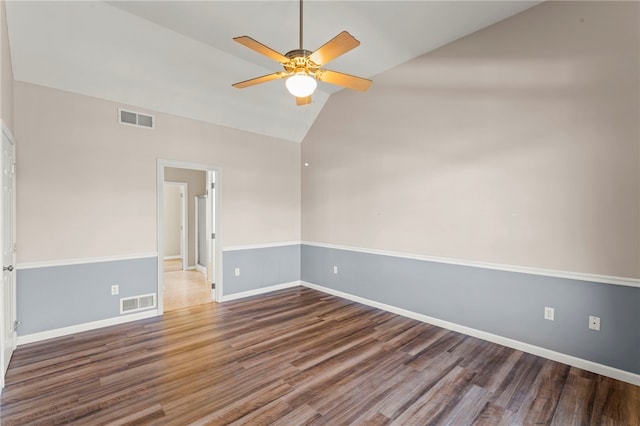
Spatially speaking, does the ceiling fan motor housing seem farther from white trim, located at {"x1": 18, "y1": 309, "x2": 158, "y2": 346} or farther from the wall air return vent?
white trim, located at {"x1": 18, "y1": 309, "x2": 158, "y2": 346}

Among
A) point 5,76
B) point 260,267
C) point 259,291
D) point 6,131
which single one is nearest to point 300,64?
point 6,131

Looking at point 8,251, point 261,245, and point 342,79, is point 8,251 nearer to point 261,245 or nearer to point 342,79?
point 261,245

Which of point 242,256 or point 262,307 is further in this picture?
point 242,256

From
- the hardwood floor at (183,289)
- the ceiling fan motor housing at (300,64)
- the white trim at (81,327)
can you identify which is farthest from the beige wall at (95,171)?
the ceiling fan motor housing at (300,64)

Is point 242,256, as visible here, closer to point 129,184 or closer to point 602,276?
point 129,184

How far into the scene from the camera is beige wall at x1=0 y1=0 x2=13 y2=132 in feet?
8.30

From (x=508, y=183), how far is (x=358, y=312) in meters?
2.52

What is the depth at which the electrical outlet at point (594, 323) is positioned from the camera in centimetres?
274

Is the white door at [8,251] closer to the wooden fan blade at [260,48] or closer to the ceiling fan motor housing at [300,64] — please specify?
the wooden fan blade at [260,48]

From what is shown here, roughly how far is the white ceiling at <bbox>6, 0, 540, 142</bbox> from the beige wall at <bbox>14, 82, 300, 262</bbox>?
0.97ft

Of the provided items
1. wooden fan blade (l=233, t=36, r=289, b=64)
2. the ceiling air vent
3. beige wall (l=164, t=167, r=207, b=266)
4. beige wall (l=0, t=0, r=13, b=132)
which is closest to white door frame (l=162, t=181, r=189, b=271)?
beige wall (l=164, t=167, r=207, b=266)

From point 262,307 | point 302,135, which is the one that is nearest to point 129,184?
point 262,307

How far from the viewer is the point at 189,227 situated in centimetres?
732

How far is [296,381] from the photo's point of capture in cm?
261
